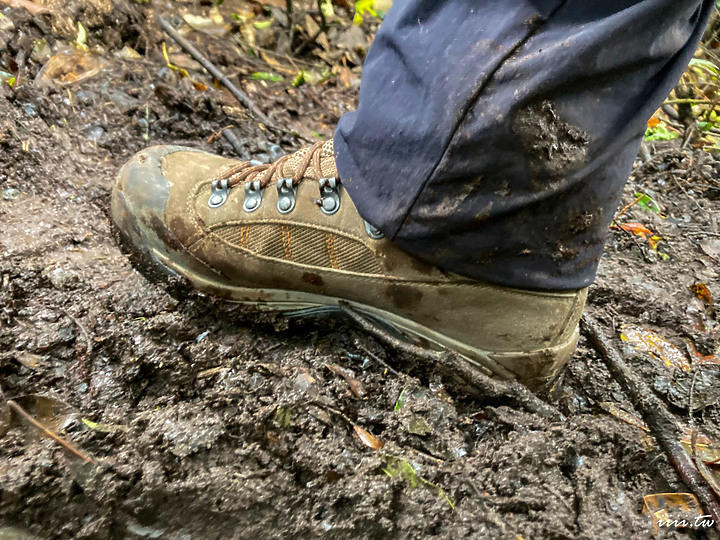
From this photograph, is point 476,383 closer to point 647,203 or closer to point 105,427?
point 105,427

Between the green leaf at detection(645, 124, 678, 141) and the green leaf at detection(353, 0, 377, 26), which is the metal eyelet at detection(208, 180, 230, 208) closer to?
the green leaf at detection(645, 124, 678, 141)

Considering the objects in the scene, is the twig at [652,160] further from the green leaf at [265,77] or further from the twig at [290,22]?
the twig at [290,22]

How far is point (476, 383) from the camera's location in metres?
1.09

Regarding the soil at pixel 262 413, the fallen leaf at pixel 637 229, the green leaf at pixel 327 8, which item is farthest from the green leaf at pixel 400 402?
the green leaf at pixel 327 8

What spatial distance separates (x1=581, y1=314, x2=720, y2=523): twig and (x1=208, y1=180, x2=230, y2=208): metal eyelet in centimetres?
98

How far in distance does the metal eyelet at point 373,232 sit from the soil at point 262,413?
301 millimetres

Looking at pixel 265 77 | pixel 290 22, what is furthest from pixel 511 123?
pixel 290 22

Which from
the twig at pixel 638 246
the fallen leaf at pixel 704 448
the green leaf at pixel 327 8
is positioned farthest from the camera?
the green leaf at pixel 327 8

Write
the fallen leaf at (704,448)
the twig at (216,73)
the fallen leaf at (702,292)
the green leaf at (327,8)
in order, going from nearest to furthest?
the fallen leaf at (704,448), the fallen leaf at (702,292), the twig at (216,73), the green leaf at (327,8)

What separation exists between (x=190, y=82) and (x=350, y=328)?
1740 millimetres

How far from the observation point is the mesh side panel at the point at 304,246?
110 centimetres

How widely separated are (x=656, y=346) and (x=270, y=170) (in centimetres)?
115

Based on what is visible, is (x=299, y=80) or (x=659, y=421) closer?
(x=659, y=421)

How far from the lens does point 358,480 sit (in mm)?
842
